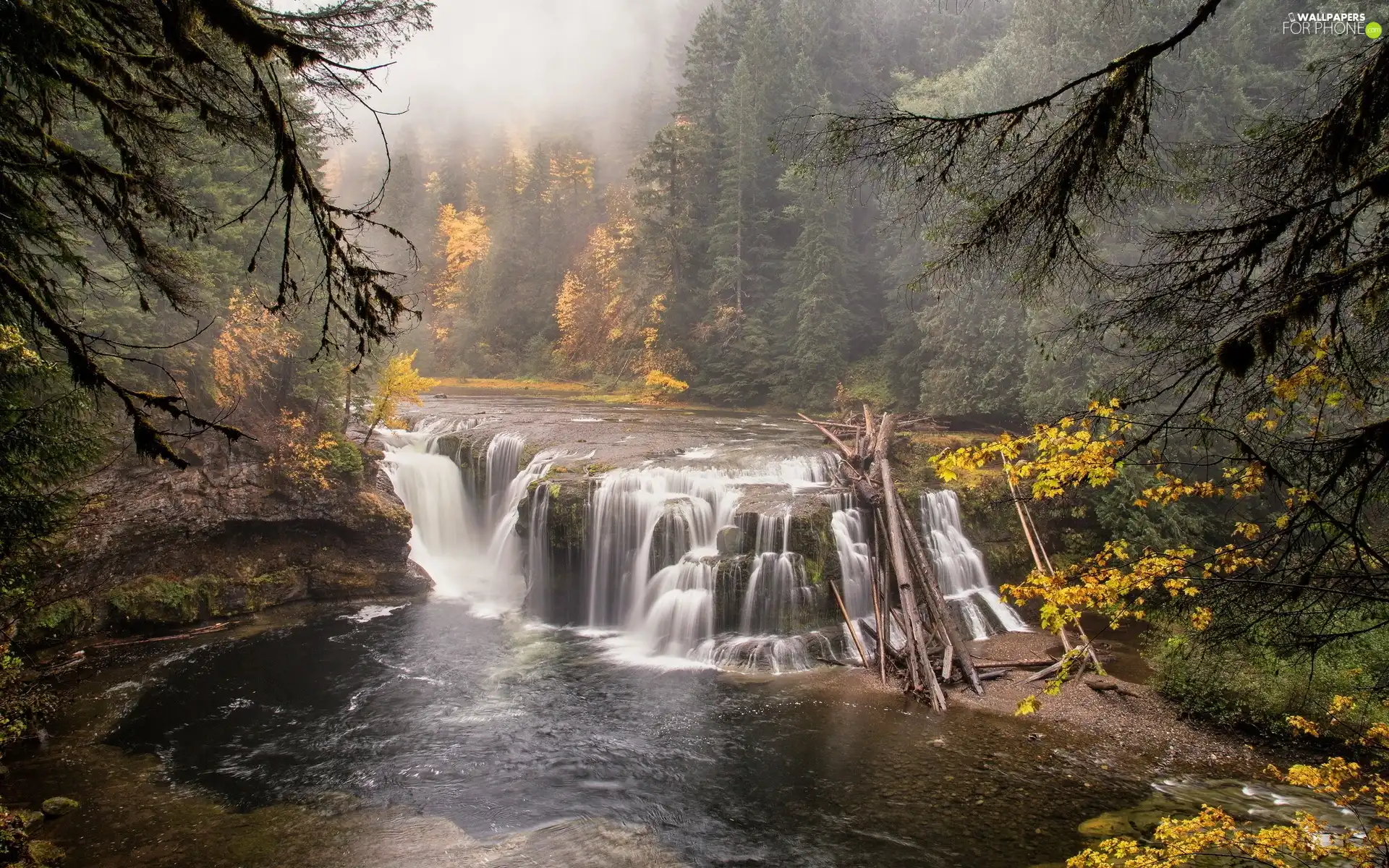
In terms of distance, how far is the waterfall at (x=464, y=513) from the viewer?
17.6 metres

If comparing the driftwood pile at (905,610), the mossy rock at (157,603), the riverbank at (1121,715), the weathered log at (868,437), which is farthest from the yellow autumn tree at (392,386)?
the riverbank at (1121,715)

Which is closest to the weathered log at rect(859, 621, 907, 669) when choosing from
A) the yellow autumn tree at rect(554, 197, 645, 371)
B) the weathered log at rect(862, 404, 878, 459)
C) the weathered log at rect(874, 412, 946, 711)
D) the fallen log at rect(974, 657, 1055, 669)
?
the weathered log at rect(874, 412, 946, 711)

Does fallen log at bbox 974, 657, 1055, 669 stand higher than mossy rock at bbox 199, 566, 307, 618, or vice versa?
mossy rock at bbox 199, 566, 307, 618

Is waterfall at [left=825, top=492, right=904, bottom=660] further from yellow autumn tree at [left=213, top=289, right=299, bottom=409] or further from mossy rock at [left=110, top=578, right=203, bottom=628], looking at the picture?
yellow autumn tree at [left=213, top=289, right=299, bottom=409]

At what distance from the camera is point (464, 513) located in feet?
64.6

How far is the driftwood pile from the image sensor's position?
35.8ft

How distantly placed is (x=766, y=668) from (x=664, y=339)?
2382cm

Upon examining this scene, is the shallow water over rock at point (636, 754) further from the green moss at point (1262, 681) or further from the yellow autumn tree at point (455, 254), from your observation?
the yellow autumn tree at point (455, 254)

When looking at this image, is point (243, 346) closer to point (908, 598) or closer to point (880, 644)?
point (880, 644)

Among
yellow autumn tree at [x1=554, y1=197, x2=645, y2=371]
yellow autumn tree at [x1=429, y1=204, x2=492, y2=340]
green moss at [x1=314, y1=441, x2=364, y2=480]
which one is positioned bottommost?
green moss at [x1=314, y1=441, x2=364, y2=480]

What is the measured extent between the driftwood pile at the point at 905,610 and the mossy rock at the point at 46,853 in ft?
34.1

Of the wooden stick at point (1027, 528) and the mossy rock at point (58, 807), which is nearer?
the wooden stick at point (1027, 528)

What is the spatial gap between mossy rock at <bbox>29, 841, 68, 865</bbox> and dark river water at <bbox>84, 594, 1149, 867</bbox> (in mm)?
1582

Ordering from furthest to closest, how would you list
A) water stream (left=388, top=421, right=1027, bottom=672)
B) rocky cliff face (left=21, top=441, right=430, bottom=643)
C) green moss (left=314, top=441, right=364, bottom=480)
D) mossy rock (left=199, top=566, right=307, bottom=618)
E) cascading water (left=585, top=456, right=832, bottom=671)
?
green moss (left=314, top=441, right=364, bottom=480)
mossy rock (left=199, top=566, right=307, bottom=618)
water stream (left=388, top=421, right=1027, bottom=672)
cascading water (left=585, top=456, right=832, bottom=671)
rocky cliff face (left=21, top=441, right=430, bottom=643)
